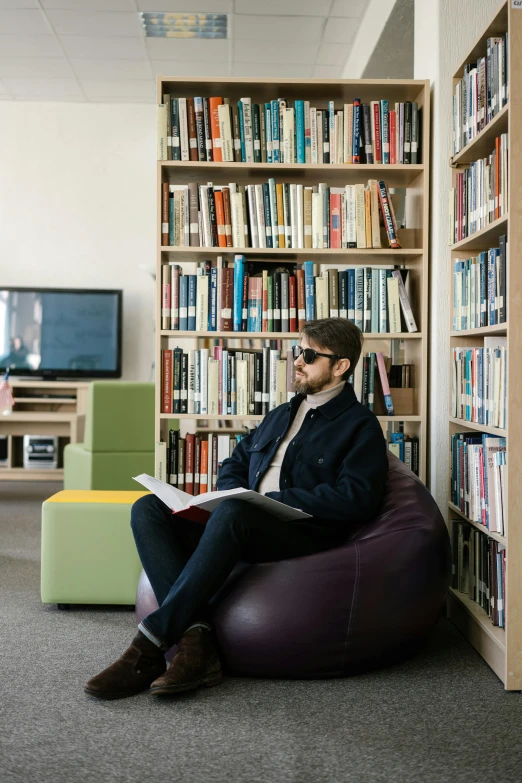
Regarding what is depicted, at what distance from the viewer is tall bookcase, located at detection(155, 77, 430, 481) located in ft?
10.6

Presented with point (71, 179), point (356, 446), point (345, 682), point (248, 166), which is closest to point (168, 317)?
point (248, 166)

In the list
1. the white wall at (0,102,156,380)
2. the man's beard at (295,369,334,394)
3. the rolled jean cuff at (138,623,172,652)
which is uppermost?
the white wall at (0,102,156,380)

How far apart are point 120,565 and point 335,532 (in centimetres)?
93

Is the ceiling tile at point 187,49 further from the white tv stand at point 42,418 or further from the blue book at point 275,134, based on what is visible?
the white tv stand at point 42,418

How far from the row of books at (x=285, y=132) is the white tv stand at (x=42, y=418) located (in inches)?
135

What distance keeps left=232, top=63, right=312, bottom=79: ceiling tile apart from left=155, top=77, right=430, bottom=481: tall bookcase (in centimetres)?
253

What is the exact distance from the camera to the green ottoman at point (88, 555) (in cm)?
300

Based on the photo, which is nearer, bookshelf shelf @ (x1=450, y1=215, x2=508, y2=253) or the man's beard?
bookshelf shelf @ (x1=450, y1=215, x2=508, y2=253)

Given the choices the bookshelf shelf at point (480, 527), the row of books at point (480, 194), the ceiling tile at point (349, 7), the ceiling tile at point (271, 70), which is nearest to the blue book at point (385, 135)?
the row of books at point (480, 194)

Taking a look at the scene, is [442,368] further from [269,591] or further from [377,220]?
[269,591]

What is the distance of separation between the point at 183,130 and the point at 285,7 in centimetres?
201

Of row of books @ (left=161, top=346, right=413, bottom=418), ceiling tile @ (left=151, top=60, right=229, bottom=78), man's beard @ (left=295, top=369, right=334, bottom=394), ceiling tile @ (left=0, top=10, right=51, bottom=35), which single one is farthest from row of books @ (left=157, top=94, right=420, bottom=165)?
ceiling tile @ (left=151, top=60, right=229, bottom=78)

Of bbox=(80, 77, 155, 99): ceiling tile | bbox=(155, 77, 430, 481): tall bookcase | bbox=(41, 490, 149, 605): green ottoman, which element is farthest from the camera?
bbox=(80, 77, 155, 99): ceiling tile

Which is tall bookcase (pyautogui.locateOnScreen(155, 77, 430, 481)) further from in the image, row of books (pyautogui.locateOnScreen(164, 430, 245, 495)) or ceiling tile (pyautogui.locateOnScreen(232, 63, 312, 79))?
ceiling tile (pyautogui.locateOnScreen(232, 63, 312, 79))
